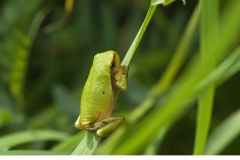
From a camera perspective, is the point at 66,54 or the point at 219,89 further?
the point at 66,54

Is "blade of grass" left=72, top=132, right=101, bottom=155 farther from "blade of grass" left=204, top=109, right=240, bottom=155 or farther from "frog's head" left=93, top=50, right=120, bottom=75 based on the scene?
"blade of grass" left=204, top=109, right=240, bottom=155

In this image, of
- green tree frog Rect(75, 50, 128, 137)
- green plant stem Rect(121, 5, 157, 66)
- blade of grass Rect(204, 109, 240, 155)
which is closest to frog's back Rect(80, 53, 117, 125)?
green tree frog Rect(75, 50, 128, 137)

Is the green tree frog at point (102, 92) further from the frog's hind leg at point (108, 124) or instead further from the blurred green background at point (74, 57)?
the blurred green background at point (74, 57)

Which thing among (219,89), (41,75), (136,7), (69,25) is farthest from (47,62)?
(219,89)

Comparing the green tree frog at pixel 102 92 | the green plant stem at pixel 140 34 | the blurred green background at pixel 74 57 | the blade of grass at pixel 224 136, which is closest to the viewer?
the green plant stem at pixel 140 34

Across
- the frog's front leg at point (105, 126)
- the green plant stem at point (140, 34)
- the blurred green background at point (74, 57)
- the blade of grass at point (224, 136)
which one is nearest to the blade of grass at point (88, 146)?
the frog's front leg at point (105, 126)

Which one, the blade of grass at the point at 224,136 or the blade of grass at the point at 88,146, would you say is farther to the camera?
the blade of grass at the point at 224,136

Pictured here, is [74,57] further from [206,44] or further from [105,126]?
[206,44]

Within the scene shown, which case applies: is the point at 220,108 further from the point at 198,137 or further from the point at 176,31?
the point at 198,137
